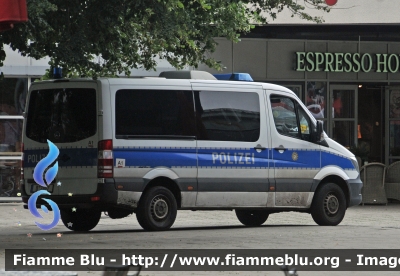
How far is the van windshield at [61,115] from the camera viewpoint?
46.8 ft

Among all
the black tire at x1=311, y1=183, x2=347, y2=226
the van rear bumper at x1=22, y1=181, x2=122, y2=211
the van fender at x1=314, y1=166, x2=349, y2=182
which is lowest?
the black tire at x1=311, y1=183, x2=347, y2=226

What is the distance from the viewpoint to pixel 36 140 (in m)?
14.8

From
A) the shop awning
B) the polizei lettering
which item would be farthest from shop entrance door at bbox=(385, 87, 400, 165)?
the shop awning

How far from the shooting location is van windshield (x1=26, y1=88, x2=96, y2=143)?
46.8ft

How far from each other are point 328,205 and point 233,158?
2.00 meters

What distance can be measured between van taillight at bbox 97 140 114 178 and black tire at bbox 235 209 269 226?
141 inches

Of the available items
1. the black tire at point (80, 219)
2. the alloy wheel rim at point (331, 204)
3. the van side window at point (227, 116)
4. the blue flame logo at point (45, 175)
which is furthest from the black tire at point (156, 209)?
the alloy wheel rim at point (331, 204)

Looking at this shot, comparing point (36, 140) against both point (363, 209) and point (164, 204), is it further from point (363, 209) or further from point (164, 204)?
point (363, 209)

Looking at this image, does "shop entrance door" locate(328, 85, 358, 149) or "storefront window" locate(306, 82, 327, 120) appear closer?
"storefront window" locate(306, 82, 327, 120)

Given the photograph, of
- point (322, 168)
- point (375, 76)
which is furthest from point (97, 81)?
point (375, 76)

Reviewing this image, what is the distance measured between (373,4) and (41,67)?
795 centimetres

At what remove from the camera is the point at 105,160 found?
1405 centimetres

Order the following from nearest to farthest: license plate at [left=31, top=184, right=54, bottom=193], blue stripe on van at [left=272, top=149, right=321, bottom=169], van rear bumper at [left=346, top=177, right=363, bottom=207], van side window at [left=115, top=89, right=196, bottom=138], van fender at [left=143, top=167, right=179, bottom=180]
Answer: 1. van side window at [left=115, top=89, right=196, bottom=138]
2. van fender at [left=143, top=167, right=179, bottom=180]
3. license plate at [left=31, top=184, right=54, bottom=193]
4. blue stripe on van at [left=272, top=149, right=321, bottom=169]
5. van rear bumper at [left=346, top=177, right=363, bottom=207]

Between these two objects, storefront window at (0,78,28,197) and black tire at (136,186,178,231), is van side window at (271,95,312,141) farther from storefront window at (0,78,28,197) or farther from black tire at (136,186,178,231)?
storefront window at (0,78,28,197)
